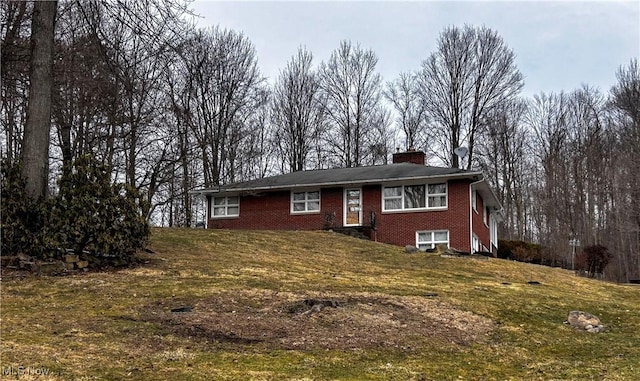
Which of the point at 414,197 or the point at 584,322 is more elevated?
the point at 414,197

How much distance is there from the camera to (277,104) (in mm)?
38906

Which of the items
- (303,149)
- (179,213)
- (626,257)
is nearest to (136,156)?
(179,213)

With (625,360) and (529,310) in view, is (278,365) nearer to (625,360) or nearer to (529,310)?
(625,360)

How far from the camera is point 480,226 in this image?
25.9 meters

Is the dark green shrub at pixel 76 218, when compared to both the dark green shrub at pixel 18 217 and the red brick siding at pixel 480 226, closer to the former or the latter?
the dark green shrub at pixel 18 217

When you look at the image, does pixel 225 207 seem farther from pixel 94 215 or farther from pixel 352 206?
pixel 94 215

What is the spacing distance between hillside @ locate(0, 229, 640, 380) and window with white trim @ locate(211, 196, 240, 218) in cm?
1387

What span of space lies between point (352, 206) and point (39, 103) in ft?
50.4

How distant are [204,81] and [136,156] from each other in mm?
10729

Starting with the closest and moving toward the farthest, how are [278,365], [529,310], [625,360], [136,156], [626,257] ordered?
1. [278,365]
2. [625,360]
3. [529,310]
4. [136,156]
5. [626,257]

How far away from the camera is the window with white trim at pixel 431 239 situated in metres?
23.4

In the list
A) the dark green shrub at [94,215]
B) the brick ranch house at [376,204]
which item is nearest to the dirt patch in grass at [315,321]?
the dark green shrub at [94,215]

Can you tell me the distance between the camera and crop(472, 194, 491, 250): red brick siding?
2444 centimetres

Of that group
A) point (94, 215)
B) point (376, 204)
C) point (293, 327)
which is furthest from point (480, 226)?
point (293, 327)
